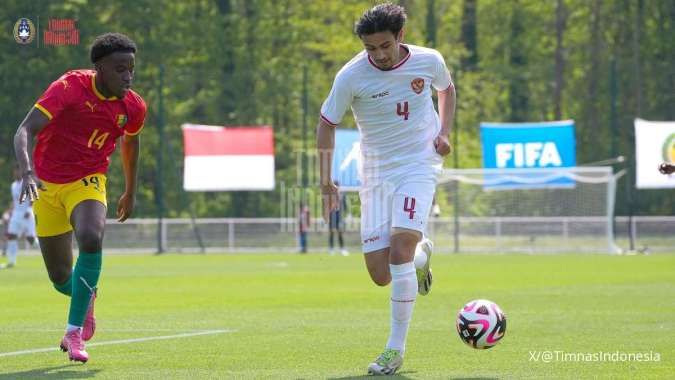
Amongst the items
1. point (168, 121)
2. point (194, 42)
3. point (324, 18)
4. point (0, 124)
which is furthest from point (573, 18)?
point (0, 124)

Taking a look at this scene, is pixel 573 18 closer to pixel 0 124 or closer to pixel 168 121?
pixel 168 121

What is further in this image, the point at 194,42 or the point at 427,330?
the point at 194,42

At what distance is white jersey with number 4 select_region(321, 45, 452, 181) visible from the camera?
8758 mm

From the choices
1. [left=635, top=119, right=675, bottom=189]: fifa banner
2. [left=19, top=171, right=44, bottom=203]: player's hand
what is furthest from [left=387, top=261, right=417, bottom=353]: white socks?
[left=635, top=119, right=675, bottom=189]: fifa banner

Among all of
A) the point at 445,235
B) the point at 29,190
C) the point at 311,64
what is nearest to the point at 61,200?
the point at 29,190

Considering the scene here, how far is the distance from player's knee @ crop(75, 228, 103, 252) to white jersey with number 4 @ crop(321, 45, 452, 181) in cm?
170

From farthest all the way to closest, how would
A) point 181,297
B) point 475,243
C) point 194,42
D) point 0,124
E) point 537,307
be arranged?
point 194,42 < point 0,124 < point 475,243 < point 181,297 < point 537,307

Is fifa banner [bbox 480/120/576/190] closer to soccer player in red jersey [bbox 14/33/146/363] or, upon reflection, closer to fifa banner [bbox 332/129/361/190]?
fifa banner [bbox 332/129/361/190]

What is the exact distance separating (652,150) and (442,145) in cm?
2392

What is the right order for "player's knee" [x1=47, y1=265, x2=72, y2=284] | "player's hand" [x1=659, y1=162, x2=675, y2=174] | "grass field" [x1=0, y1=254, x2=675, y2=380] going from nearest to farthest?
1. "grass field" [x1=0, y1=254, x2=675, y2=380]
2. "player's knee" [x1=47, y1=265, x2=72, y2=284]
3. "player's hand" [x1=659, y1=162, x2=675, y2=174]

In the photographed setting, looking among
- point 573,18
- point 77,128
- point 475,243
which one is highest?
point 573,18

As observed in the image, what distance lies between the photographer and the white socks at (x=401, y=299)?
329 inches

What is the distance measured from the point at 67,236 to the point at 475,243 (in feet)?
85.5

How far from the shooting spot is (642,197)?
35.0 m
